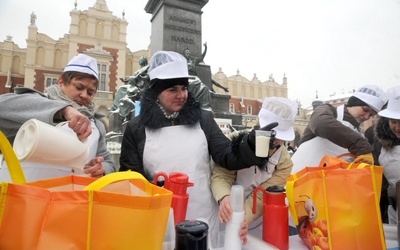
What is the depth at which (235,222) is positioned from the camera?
1.08m

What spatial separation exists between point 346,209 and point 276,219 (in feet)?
0.98

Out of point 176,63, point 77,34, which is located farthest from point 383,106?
point 77,34

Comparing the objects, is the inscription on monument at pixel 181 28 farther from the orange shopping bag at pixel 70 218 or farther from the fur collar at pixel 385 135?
the orange shopping bag at pixel 70 218

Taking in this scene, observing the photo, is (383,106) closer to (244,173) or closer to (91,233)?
(244,173)

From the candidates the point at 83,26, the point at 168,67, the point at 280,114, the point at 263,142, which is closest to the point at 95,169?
the point at 168,67

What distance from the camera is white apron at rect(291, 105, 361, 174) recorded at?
2033 mm

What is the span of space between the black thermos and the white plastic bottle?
0.26 meters

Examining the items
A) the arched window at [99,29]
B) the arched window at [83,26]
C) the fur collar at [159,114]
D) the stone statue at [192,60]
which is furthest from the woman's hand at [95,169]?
the arched window at [83,26]

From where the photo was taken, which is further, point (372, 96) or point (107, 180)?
point (372, 96)

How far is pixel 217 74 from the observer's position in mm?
30172

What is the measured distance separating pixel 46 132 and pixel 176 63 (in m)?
0.83

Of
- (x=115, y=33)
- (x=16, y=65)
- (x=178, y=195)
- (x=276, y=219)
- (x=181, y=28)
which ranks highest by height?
(x=115, y=33)

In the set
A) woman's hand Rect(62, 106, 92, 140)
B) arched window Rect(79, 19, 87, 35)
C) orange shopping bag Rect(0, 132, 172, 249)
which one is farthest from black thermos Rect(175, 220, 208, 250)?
arched window Rect(79, 19, 87, 35)

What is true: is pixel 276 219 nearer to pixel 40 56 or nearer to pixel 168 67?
pixel 168 67
